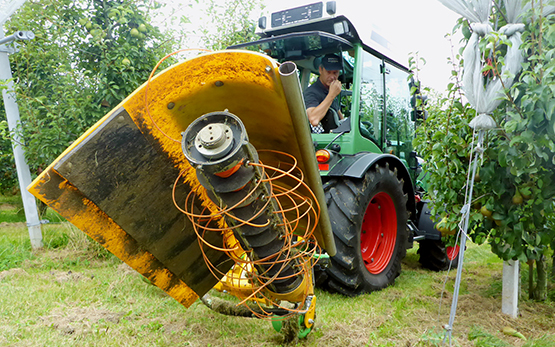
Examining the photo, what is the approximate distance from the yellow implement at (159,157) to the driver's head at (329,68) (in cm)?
174

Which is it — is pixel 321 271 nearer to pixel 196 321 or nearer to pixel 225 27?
pixel 196 321

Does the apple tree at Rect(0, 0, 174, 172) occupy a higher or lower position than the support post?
higher

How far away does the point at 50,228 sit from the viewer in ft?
19.1

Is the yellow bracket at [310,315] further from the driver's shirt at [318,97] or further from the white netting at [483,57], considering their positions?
the driver's shirt at [318,97]

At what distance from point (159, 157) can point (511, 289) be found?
8.19 feet

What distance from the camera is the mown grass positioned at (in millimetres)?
2348

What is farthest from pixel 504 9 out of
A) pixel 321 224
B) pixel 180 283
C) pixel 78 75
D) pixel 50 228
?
pixel 50 228

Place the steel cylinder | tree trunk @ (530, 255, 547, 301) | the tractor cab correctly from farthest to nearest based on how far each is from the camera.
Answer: the tractor cab, tree trunk @ (530, 255, 547, 301), the steel cylinder

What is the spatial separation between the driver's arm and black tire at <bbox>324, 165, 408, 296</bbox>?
1.96 feet

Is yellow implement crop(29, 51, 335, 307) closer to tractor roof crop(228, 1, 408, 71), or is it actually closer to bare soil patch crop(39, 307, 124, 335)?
bare soil patch crop(39, 307, 124, 335)

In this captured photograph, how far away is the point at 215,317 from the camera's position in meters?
2.71

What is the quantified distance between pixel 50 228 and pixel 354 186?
481 centimetres

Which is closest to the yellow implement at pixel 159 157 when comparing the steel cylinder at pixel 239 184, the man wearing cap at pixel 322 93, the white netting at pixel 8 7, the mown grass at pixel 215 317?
the steel cylinder at pixel 239 184

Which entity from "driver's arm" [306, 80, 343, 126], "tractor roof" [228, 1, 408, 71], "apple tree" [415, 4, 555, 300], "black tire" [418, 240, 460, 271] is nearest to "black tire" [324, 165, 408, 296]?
"apple tree" [415, 4, 555, 300]
